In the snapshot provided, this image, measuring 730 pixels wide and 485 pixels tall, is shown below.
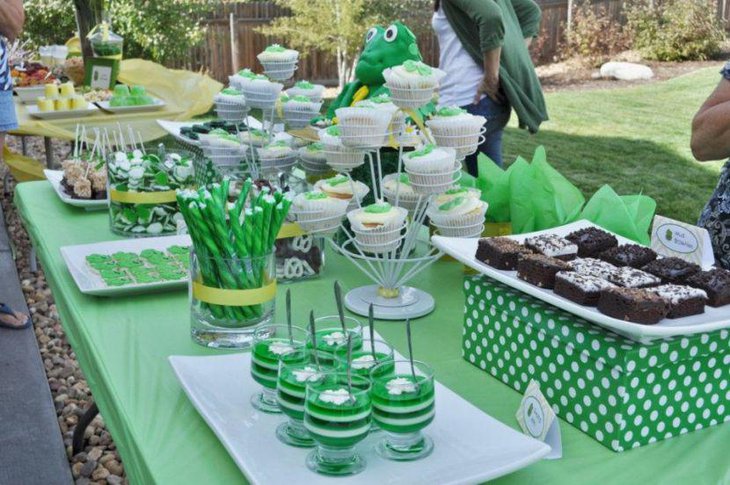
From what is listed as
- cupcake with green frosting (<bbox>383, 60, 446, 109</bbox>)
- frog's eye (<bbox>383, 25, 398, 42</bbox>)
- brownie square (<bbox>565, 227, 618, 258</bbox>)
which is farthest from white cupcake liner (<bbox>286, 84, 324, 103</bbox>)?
brownie square (<bbox>565, 227, 618, 258</bbox>)

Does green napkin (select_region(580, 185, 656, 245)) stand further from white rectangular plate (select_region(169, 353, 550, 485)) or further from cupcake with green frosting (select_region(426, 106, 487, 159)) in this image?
white rectangular plate (select_region(169, 353, 550, 485))

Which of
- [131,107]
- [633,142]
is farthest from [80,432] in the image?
[633,142]

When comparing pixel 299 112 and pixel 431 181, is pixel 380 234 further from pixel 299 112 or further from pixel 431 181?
pixel 299 112

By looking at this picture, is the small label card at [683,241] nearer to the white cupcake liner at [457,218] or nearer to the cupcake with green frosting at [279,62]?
the white cupcake liner at [457,218]

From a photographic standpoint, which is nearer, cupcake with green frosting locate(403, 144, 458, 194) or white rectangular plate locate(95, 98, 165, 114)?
cupcake with green frosting locate(403, 144, 458, 194)

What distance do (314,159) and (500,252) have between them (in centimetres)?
75

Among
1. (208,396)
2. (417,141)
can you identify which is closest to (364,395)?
(208,396)

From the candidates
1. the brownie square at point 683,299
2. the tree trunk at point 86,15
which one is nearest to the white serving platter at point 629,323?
the brownie square at point 683,299

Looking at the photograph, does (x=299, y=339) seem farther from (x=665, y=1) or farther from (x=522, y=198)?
(x=665, y=1)

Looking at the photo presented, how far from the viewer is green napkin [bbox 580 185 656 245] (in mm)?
1677

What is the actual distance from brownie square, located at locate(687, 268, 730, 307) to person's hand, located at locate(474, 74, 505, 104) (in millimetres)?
2432

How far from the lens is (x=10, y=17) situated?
3146 millimetres

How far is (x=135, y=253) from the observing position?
1.97 meters

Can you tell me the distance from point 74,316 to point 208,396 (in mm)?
534
